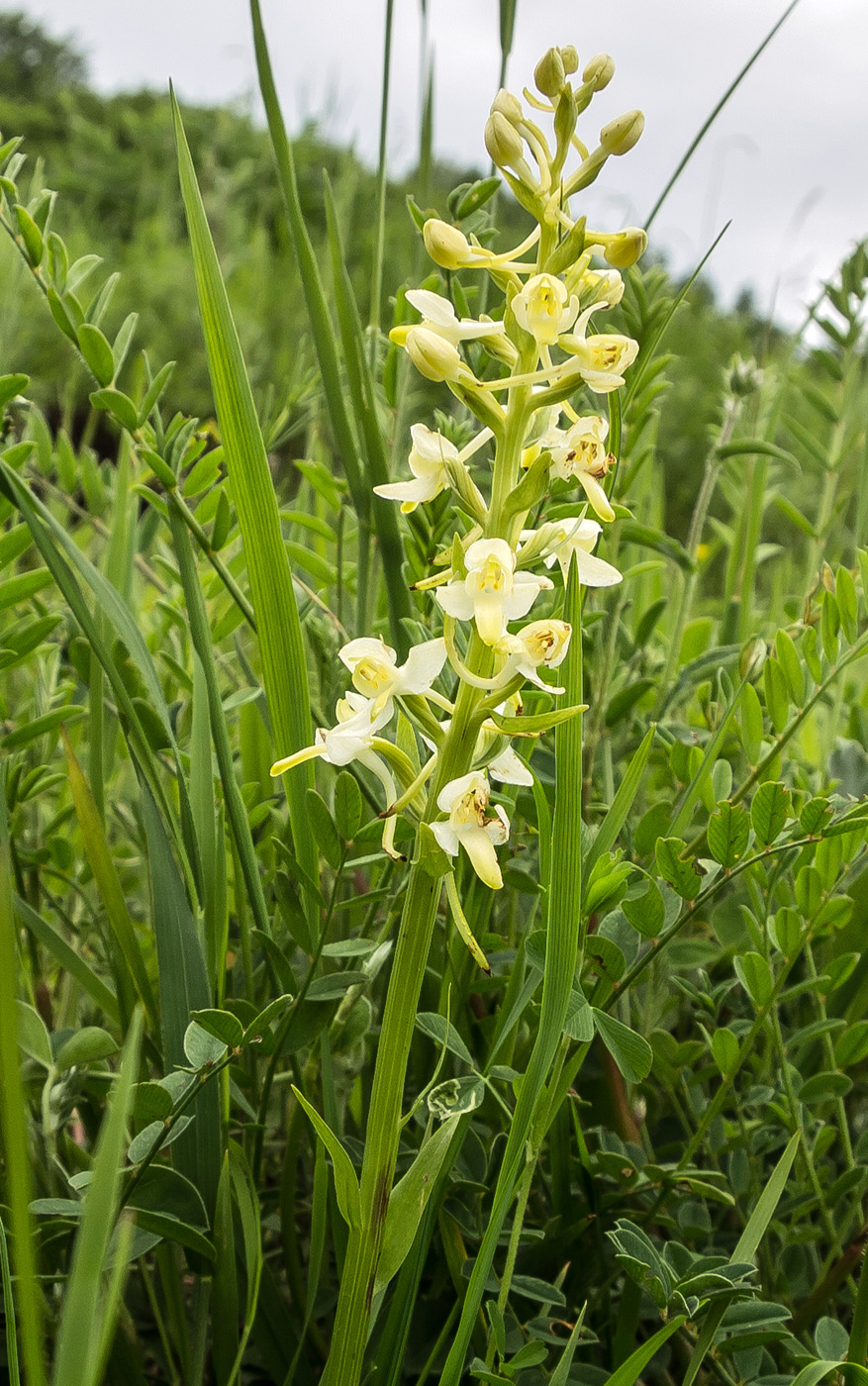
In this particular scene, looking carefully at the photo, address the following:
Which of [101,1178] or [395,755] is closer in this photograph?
[101,1178]

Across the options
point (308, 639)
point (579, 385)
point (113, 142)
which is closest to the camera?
point (579, 385)

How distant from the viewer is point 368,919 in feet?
1.77

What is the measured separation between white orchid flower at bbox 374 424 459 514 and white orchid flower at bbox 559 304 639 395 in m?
0.06

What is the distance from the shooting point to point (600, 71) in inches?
16.8

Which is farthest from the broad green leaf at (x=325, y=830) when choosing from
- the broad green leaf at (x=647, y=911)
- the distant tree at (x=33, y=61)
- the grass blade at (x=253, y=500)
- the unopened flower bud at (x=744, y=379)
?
the distant tree at (x=33, y=61)

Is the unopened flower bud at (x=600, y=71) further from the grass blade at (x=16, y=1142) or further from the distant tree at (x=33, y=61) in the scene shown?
the distant tree at (x=33, y=61)

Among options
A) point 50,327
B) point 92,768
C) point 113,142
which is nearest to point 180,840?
point 92,768

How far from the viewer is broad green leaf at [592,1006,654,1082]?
0.46m

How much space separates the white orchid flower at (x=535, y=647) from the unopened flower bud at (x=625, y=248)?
14 centimetres

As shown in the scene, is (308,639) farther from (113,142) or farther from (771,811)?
(113,142)

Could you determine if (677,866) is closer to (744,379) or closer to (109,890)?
(109,890)

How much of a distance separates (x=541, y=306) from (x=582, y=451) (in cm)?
6

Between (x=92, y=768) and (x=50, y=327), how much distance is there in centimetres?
289

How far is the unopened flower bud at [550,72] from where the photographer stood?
41cm
